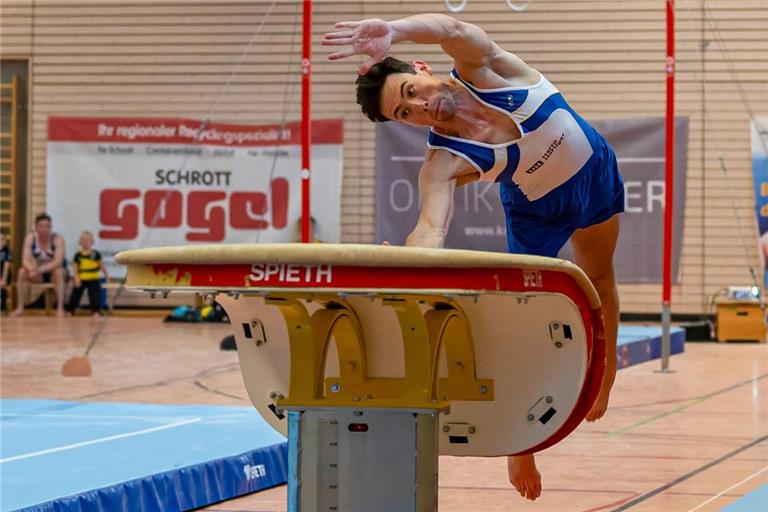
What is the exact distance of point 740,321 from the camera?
1298cm

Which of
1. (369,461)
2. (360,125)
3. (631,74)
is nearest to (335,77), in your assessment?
(360,125)

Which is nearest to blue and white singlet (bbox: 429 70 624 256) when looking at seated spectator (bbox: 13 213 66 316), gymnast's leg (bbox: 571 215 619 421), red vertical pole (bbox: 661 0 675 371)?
gymnast's leg (bbox: 571 215 619 421)

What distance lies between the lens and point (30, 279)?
14.9 m

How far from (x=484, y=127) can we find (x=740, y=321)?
1019 cm

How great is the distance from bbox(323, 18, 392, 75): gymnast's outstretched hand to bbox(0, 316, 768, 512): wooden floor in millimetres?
2345

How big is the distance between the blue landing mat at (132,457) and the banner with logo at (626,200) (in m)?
7.96

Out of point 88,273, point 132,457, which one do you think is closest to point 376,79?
point 132,457

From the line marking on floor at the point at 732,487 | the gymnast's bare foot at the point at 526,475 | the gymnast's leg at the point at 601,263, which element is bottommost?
the line marking on floor at the point at 732,487

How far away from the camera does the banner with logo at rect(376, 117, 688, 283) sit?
1371cm

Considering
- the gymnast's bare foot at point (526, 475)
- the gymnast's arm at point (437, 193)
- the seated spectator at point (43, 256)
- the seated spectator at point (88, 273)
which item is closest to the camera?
the gymnast's arm at point (437, 193)

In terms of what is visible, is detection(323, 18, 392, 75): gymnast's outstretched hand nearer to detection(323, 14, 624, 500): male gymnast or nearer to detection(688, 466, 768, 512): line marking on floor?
detection(323, 14, 624, 500): male gymnast

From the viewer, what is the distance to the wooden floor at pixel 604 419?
4.93 meters

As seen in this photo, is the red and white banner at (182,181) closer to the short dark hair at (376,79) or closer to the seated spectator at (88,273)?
the seated spectator at (88,273)

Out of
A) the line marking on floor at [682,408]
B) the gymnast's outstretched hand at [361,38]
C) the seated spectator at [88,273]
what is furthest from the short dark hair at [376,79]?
the seated spectator at [88,273]
